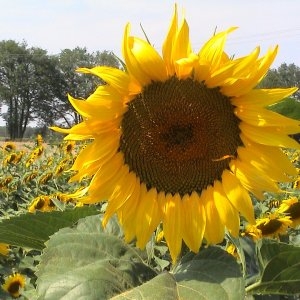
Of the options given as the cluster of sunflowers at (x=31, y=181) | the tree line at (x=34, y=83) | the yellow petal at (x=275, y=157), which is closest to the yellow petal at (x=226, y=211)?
the yellow petal at (x=275, y=157)

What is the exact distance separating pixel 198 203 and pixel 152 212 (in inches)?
4.5

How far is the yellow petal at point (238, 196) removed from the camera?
1.39 m

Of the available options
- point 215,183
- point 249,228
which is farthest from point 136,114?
point 249,228

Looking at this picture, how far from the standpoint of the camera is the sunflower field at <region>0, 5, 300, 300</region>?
1.26 metres

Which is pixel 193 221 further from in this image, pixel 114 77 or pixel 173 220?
pixel 114 77

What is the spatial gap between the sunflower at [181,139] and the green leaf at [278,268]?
8 cm

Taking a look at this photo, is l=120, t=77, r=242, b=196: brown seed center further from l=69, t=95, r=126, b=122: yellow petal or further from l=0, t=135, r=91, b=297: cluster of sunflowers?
l=0, t=135, r=91, b=297: cluster of sunflowers

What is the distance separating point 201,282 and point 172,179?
35 centimetres

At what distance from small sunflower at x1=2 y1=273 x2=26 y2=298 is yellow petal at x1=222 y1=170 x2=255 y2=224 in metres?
2.12

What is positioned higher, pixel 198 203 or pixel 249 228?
pixel 198 203

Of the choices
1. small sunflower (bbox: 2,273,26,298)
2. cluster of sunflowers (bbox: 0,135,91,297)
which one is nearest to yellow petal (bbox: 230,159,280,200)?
small sunflower (bbox: 2,273,26,298)

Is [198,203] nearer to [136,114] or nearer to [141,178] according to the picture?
[141,178]

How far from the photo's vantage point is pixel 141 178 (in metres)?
1.53

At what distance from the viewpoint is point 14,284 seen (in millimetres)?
3457
